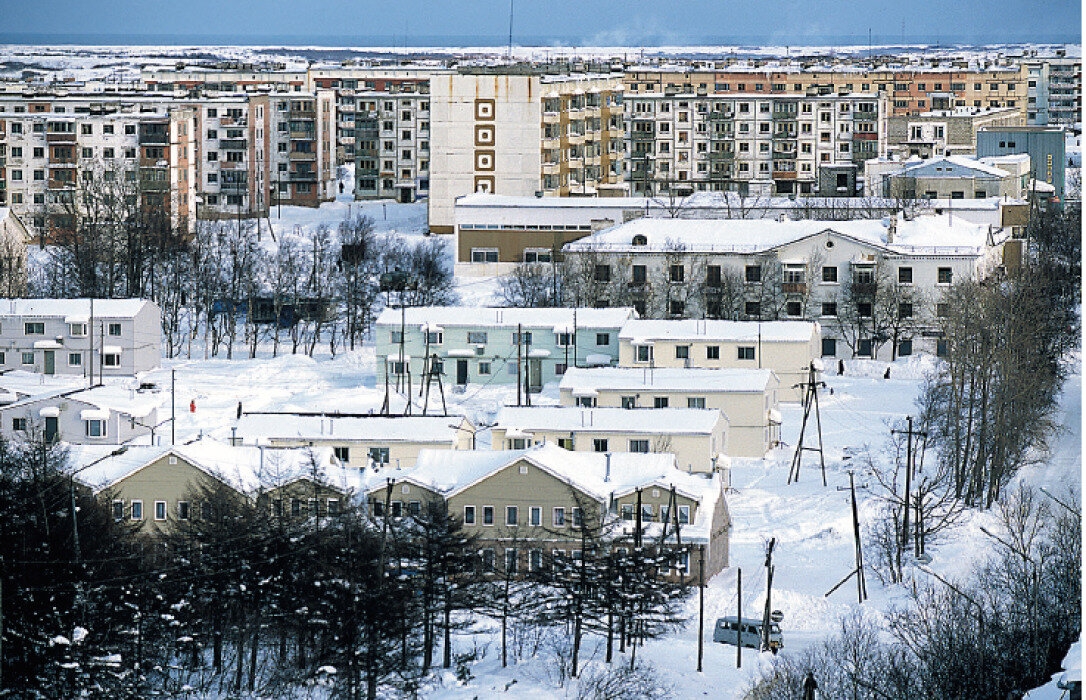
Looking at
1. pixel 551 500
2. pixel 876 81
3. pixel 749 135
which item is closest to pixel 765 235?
pixel 551 500

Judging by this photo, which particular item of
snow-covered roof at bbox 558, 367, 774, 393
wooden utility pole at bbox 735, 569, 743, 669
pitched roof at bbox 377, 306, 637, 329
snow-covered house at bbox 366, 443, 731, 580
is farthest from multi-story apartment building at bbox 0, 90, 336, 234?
wooden utility pole at bbox 735, 569, 743, 669

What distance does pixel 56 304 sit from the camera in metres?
12.9

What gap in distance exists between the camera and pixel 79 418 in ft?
36.3

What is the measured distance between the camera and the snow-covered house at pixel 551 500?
8.96m

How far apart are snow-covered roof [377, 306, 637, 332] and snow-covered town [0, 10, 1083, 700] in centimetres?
3

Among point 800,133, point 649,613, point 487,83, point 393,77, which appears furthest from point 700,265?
point 393,77

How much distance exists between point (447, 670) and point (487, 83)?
10.7 meters

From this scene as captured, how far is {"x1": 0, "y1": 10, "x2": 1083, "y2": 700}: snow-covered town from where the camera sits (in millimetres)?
7914

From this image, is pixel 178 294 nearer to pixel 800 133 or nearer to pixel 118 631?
pixel 118 631

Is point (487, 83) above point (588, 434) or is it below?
above

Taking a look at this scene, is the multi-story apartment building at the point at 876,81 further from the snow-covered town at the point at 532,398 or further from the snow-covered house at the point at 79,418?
the snow-covered house at the point at 79,418

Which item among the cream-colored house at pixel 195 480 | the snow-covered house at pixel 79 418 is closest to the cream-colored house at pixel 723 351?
the snow-covered house at pixel 79 418

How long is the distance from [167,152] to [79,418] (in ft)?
24.0

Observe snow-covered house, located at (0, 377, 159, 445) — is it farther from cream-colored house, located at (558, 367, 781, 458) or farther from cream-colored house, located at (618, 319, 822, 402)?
cream-colored house, located at (618, 319, 822, 402)
